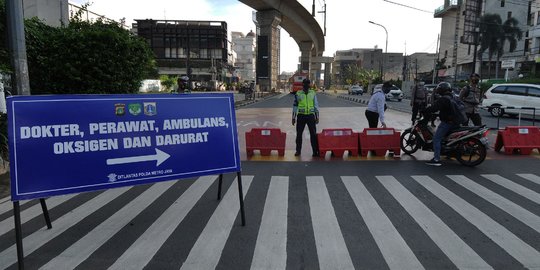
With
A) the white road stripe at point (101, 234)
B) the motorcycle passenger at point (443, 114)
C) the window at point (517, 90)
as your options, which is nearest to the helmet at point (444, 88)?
the motorcycle passenger at point (443, 114)

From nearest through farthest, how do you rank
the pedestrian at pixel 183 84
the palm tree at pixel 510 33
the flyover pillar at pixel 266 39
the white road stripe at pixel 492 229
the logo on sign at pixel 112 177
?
1. the white road stripe at pixel 492 229
2. the logo on sign at pixel 112 177
3. the pedestrian at pixel 183 84
4. the flyover pillar at pixel 266 39
5. the palm tree at pixel 510 33

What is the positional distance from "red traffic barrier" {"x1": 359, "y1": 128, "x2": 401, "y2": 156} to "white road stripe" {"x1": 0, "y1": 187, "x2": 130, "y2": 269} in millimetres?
5510

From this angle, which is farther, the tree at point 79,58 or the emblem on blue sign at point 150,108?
the tree at point 79,58

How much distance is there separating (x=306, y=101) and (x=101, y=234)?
5434 millimetres

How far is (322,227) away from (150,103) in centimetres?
252

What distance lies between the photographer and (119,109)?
158 inches

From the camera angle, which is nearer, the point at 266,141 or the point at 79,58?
the point at 79,58

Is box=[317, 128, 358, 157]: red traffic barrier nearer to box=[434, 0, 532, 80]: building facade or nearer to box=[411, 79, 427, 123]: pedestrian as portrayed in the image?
box=[411, 79, 427, 123]: pedestrian

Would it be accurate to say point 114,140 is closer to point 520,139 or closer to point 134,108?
point 134,108

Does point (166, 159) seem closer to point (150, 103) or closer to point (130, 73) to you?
point (150, 103)

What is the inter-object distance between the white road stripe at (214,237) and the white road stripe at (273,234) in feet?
1.30

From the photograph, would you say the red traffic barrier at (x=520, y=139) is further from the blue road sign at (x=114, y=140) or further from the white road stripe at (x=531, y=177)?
the blue road sign at (x=114, y=140)

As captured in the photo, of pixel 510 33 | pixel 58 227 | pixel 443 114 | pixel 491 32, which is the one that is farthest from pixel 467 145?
pixel 510 33

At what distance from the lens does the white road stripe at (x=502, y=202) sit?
4.64 meters
